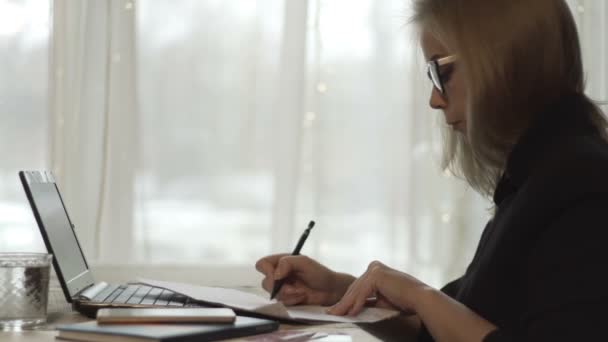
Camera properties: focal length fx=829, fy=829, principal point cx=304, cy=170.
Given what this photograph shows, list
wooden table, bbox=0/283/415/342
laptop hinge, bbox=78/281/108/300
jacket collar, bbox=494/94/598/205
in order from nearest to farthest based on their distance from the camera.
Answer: wooden table, bbox=0/283/415/342
jacket collar, bbox=494/94/598/205
laptop hinge, bbox=78/281/108/300

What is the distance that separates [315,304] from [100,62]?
99 centimetres

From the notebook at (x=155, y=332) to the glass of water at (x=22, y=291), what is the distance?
127mm

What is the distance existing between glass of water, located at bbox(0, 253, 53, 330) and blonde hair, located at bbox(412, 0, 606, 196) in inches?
25.1

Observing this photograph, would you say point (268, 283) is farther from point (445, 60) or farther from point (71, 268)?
point (445, 60)

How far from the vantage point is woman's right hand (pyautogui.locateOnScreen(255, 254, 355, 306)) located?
1381 millimetres

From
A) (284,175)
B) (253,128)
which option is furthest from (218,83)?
(284,175)

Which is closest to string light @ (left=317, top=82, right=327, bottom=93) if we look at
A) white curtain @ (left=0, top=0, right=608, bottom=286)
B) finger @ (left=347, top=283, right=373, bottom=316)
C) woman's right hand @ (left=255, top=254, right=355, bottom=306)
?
white curtain @ (left=0, top=0, right=608, bottom=286)

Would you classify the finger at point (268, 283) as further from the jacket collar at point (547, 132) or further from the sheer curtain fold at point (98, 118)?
the sheer curtain fold at point (98, 118)

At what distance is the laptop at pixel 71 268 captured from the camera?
1179 mm

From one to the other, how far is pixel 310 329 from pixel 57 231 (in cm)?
46

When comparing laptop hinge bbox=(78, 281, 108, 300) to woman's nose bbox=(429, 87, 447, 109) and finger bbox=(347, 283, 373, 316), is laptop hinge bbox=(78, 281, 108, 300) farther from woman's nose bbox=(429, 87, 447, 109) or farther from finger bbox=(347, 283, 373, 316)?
woman's nose bbox=(429, 87, 447, 109)

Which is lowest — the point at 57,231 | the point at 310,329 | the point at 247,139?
the point at 310,329

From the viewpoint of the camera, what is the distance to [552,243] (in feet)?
3.30

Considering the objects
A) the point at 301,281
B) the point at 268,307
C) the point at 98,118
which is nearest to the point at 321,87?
the point at 98,118
